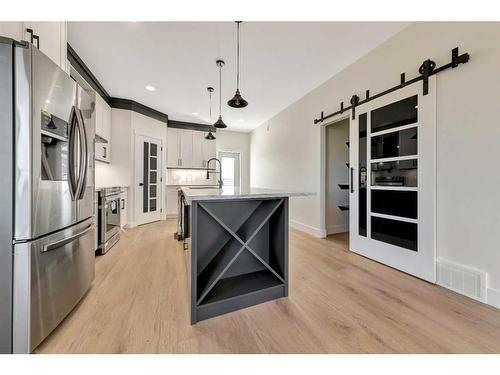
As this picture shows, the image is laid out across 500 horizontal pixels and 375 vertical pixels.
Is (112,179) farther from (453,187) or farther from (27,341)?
(453,187)

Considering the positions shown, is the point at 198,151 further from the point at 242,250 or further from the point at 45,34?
the point at 242,250

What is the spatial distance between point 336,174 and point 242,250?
2.98 meters

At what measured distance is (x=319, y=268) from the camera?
7.79ft

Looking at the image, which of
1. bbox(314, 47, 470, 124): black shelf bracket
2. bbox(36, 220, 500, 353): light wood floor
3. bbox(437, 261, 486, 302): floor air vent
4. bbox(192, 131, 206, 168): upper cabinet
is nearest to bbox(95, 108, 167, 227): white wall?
bbox(192, 131, 206, 168): upper cabinet

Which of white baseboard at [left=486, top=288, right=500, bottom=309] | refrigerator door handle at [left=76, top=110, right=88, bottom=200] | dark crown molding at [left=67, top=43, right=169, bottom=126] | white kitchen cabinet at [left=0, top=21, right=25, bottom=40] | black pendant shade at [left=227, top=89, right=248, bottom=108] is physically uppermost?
dark crown molding at [left=67, top=43, right=169, bottom=126]

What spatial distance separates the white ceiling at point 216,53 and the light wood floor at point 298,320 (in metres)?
2.64

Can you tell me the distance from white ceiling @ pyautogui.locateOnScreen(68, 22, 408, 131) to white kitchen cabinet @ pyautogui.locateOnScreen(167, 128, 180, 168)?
64.8 inches

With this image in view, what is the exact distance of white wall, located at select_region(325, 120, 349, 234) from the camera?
3889 mm

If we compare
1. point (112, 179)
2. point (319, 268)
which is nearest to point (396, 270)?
point (319, 268)

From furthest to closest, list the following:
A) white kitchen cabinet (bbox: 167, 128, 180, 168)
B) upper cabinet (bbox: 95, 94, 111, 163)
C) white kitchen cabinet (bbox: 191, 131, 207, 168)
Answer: white kitchen cabinet (bbox: 191, 131, 207, 168) < white kitchen cabinet (bbox: 167, 128, 180, 168) < upper cabinet (bbox: 95, 94, 111, 163)

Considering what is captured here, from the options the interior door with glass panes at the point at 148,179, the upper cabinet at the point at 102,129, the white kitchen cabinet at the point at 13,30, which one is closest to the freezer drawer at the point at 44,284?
the white kitchen cabinet at the point at 13,30

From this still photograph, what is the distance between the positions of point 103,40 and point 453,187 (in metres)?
4.01

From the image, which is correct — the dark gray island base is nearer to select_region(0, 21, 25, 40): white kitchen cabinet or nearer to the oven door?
select_region(0, 21, 25, 40): white kitchen cabinet

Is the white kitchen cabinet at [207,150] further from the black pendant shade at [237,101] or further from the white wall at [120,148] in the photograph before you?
the black pendant shade at [237,101]
